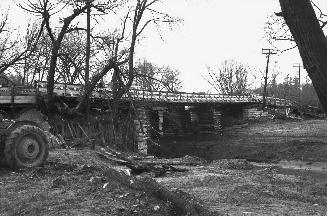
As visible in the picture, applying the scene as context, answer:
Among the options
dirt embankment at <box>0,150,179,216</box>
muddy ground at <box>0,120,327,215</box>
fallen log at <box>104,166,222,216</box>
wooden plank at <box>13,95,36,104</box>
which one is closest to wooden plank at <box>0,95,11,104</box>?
wooden plank at <box>13,95,36,104</box>

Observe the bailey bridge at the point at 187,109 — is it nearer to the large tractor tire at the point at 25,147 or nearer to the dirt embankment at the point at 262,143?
the dirt embankment at the point at 262,143

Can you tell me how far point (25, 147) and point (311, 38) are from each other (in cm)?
961

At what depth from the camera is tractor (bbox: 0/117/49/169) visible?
11.8 metres

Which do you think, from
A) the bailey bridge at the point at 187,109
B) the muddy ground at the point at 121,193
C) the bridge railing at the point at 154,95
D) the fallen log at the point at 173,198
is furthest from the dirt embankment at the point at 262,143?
the fallen log at the point at 173,198

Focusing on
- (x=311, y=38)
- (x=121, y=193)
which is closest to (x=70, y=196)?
(x=121, y=193)

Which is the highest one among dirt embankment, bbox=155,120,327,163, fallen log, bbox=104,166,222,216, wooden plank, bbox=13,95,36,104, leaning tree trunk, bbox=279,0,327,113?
leaning tree trunk, bbox=279,0,327,113

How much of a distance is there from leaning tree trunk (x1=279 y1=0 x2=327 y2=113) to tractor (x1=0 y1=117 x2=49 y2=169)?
932 centimetres

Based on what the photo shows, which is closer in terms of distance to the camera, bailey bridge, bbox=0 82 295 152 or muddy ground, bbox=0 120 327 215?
muddy ground, bbox=0 120 327 215

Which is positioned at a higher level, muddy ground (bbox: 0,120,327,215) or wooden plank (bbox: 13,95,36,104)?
wooden plank (bbox: 13,95,36,104)

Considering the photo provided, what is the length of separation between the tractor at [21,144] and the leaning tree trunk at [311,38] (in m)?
9.32

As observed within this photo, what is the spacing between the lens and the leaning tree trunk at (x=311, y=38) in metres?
3.82

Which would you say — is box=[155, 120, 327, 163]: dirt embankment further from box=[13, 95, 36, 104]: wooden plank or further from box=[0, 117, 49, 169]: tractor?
box=[0, 117, 49, 169]: tractor

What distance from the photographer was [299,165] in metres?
31.0

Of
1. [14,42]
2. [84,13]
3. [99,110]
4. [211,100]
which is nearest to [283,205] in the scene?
[84,13]
